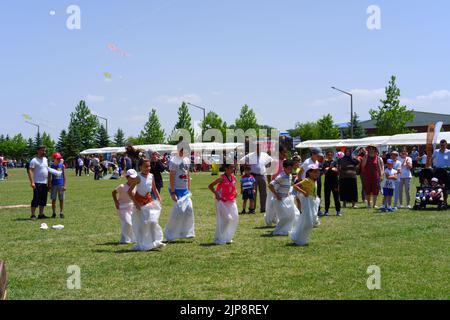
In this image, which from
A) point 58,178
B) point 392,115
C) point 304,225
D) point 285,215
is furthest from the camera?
point 392,115

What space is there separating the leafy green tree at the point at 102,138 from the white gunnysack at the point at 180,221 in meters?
85.0

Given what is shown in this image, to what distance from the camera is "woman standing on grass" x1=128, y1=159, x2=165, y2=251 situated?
1055cm

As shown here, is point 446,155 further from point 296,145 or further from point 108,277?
point 296,145

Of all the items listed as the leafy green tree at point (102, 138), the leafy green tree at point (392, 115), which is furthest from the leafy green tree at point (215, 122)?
the leafy green tree at point (392, 115)

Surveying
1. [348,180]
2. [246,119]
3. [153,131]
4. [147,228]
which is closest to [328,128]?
[246,119]

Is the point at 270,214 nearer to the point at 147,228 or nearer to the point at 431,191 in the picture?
the point at 147,228

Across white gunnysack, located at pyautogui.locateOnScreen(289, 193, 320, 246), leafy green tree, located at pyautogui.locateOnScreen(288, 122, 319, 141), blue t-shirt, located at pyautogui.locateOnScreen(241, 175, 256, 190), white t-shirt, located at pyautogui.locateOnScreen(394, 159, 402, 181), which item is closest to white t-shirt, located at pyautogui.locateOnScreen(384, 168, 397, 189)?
white t-shirt, located at pyautogui.locateOnScreen(394, 159, 402, 181)

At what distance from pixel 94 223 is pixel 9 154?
128 meters

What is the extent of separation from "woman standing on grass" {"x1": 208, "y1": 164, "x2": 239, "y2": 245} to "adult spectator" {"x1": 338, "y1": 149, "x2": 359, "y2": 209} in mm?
7817

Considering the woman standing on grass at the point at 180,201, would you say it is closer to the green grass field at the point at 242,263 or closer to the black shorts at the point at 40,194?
the green grass field at the point at 242,263

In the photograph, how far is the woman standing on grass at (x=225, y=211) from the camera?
11180 mm

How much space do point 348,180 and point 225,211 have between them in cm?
812

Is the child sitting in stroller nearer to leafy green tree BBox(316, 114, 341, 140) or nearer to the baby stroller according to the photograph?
the baby stroller

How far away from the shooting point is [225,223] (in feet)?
36.8
